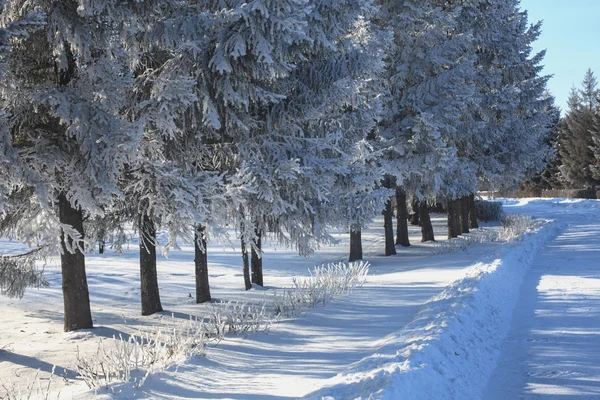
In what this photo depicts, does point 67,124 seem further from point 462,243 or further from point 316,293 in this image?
point 462,243

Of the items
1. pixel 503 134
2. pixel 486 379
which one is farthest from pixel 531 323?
pixel 503 134

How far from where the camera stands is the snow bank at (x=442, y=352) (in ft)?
15.3

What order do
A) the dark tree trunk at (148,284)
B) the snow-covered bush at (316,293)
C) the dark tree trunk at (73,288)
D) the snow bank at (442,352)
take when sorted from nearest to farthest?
the snow bank at (442,352) < the dark tree trunk at (73,288) < the snow-covered bush at (316,293) < the dark tree trunk at (148,284)

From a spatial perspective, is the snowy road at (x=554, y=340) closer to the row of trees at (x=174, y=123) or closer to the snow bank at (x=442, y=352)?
the snow bank at (x=442, y=352)

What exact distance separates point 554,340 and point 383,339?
7.80 ft

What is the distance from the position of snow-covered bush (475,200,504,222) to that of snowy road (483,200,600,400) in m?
19.0

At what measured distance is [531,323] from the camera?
310 inches

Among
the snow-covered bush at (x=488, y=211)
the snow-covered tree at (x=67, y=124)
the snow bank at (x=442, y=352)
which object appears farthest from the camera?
the snow-covered bush at (x=488, y=211)

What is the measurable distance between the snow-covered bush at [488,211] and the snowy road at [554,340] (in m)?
19.0

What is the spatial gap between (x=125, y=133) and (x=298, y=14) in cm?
311

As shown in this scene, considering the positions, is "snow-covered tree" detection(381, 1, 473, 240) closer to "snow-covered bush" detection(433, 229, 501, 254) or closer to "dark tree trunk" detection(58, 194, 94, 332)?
"snow-covered bush" detection(433, 229, 501, 254)

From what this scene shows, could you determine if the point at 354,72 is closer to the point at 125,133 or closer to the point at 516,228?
the point at 125,133

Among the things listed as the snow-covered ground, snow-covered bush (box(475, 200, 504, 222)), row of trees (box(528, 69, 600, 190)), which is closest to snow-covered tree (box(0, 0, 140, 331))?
the snow-covered ground

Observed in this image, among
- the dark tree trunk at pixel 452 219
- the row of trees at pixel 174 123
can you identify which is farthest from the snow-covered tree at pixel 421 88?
the dark tree trunk at pixel 452 219
